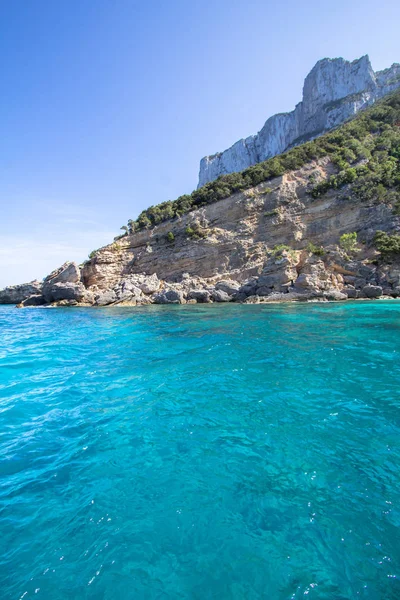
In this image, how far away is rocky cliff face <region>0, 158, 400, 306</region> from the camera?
3097 cm

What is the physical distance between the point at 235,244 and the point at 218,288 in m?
7.90

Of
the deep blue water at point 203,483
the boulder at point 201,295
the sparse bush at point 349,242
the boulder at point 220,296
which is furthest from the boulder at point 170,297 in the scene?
the deep blue water at point 203,483

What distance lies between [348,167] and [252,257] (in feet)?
60.8

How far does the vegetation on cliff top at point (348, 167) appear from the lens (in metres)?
34.6

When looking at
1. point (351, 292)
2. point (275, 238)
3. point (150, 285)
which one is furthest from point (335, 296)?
point (150, 285)

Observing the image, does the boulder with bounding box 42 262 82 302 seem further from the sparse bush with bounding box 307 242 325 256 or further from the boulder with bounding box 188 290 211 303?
the sparse bush with bounding box 307 242 325 256

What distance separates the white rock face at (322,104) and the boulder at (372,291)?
65.7m

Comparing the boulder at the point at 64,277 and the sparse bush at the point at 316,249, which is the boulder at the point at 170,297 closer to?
the boulder at the point at 64,277

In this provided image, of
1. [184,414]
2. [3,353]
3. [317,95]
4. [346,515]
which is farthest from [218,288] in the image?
[317,95]

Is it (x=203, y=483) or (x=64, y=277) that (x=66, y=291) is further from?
(x=203, y=483)

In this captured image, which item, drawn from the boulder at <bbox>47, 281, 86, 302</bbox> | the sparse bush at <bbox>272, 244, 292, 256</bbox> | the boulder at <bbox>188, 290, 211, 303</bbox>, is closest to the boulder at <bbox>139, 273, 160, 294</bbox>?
the boulder at <bbox>188, 290, 211, 303</bbox>

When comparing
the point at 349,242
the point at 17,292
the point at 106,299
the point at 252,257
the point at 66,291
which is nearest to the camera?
the point at 349,242

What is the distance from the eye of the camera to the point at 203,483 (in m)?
3.94

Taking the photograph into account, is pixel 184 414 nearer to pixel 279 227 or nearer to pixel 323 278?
pixel 323 278
